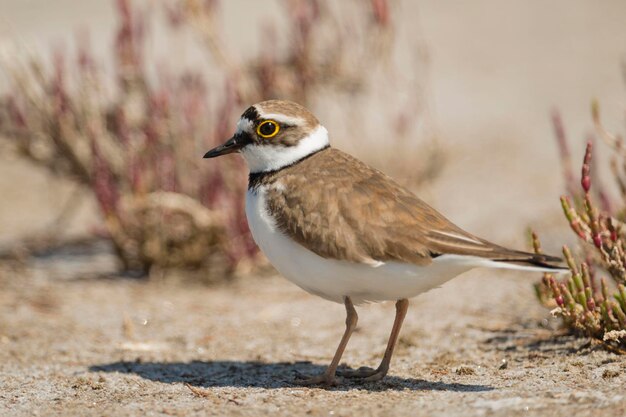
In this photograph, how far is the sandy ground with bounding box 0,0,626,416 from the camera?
4070 millimetres

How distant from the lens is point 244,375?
4.79 meters

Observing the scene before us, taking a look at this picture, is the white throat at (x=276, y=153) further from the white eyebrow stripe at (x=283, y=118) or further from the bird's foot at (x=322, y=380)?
the bird's foot at (x=322, y=380)

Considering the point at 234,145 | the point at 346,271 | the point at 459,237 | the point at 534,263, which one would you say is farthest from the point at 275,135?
the point at 534,263

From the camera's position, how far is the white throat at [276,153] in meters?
4.57

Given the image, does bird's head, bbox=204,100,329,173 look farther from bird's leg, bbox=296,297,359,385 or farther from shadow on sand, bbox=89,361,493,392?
shadow on sand, bbox=89,361,493,392

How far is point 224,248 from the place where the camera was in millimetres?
7254

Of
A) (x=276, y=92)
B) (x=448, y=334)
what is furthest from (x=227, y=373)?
(x=276, y=92)

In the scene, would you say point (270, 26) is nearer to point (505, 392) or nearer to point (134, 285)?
point (134, 285)

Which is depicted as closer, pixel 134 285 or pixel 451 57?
pixel 134 285

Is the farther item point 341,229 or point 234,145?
point 234,145

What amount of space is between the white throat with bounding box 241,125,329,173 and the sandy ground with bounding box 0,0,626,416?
1.12m

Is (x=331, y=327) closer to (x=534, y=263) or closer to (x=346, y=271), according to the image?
(x=346, y=271)

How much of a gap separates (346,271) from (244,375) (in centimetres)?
106

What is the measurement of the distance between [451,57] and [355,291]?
10.1 meters
